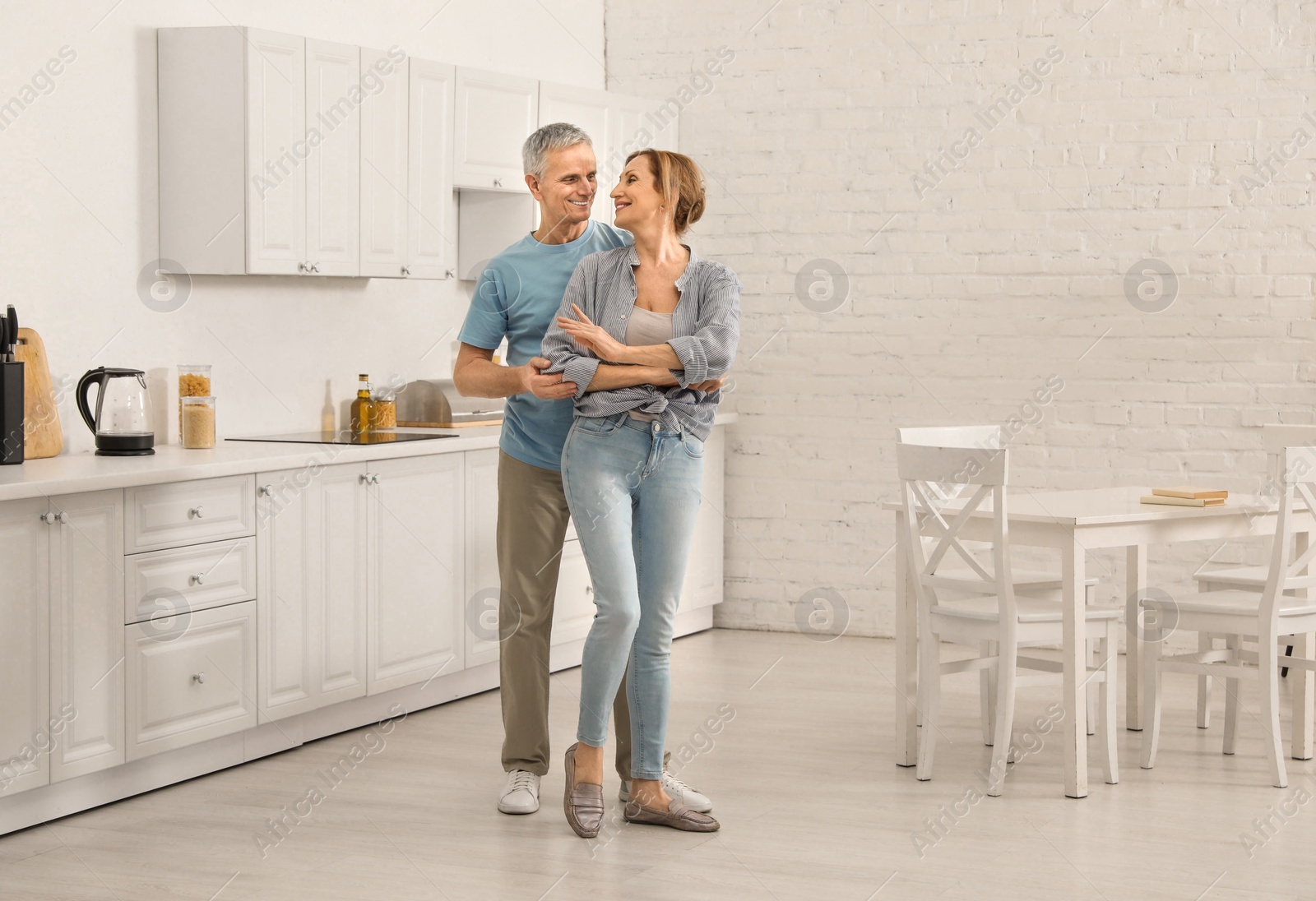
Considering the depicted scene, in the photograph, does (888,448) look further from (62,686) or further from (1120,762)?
(62,686)

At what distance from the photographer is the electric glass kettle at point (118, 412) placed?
3.78m

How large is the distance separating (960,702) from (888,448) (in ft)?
4.39

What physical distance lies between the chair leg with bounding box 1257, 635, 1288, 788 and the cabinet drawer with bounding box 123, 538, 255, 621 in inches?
103

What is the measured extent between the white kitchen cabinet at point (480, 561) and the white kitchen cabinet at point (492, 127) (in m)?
1.00

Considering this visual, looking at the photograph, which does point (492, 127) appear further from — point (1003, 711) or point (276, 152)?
point (1003, 711)

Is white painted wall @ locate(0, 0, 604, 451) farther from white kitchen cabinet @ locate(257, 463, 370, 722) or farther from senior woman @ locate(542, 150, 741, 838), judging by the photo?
senior woman @ locate(542, 150, 741, 838)

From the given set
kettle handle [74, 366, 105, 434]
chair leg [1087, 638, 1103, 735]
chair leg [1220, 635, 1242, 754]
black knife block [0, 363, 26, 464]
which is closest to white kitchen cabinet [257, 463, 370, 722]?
kettle handle [74, 366, 105, 434]

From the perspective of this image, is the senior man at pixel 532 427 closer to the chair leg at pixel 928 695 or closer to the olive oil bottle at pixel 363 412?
the chair leg at pixel 928 695

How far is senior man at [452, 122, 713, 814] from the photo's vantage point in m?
3.31

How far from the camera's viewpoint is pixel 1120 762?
13.0ft

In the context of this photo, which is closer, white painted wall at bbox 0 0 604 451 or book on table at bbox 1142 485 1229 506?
white painted wall at bbox 0 0 604 451

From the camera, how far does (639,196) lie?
3.12 metres

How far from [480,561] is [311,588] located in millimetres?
744

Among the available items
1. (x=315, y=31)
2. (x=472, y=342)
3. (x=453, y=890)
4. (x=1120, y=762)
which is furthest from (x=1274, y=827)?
A: (x=315, y=31)
